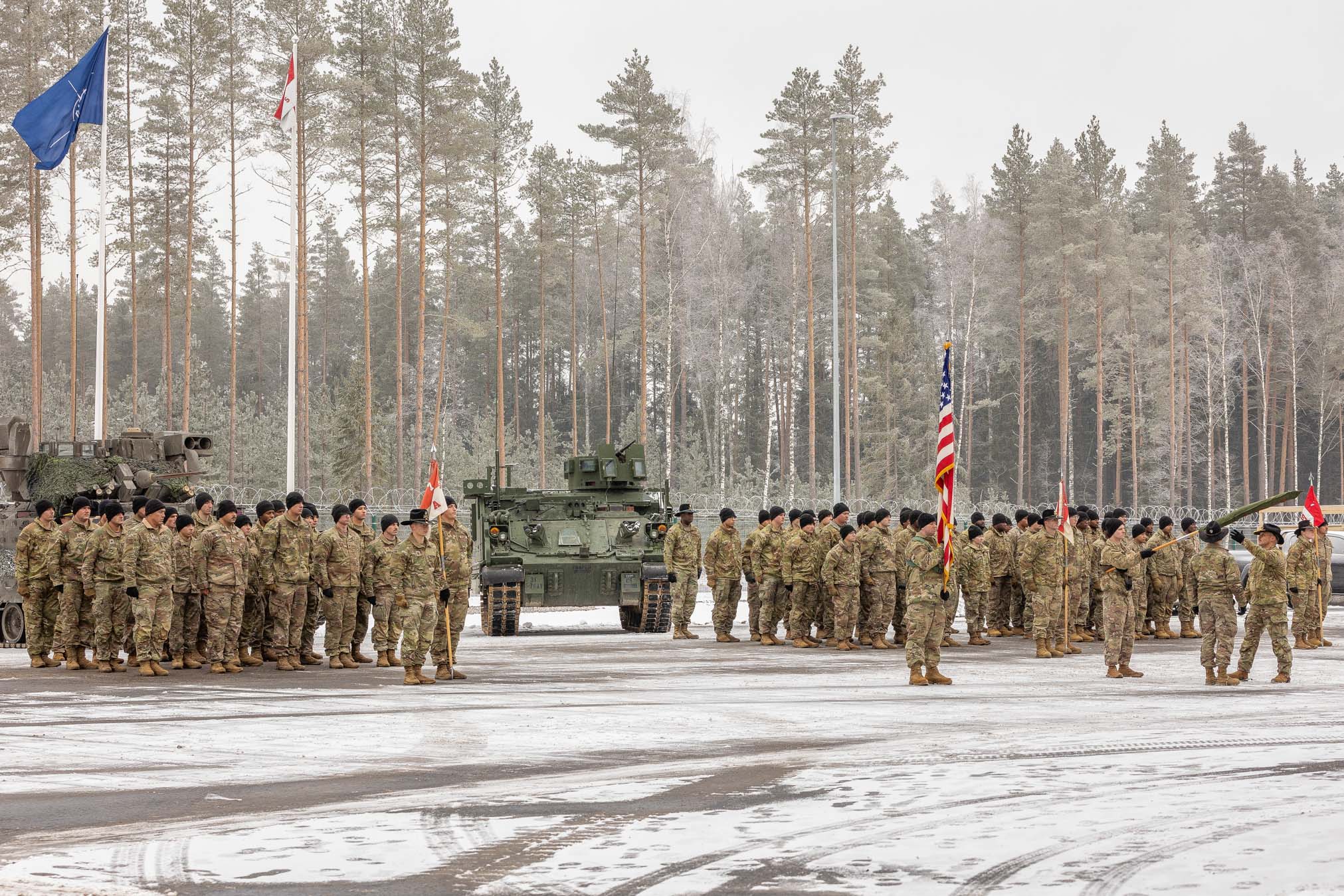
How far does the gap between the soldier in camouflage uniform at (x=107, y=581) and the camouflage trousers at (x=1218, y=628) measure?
1095 centimetres

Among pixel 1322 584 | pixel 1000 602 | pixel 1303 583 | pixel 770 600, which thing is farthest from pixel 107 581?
pixel 1322 584

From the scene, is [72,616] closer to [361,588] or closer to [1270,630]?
[361,588]

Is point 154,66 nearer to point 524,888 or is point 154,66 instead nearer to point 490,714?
point 490,714

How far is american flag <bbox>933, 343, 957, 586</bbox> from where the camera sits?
1355 centimetres

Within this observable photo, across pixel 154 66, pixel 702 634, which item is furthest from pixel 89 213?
pixel 702 634

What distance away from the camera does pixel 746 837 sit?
7191 mm

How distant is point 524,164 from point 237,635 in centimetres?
3508

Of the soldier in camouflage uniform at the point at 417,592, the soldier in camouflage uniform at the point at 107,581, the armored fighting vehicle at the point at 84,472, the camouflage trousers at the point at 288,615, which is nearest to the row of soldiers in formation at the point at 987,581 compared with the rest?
the soldier in camouflage uniform at the point at 417,592

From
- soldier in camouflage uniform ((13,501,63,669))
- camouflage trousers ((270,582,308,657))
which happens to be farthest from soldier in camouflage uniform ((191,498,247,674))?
soldier in camouflage uniform ((13,501,63,669))

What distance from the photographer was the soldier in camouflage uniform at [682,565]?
21.1 meters

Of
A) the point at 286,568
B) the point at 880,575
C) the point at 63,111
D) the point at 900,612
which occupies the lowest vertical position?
the point at 900,612

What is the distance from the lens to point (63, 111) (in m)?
25.5

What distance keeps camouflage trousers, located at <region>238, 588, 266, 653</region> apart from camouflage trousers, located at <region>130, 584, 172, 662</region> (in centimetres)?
→ 152

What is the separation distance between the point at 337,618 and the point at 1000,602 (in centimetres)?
961
